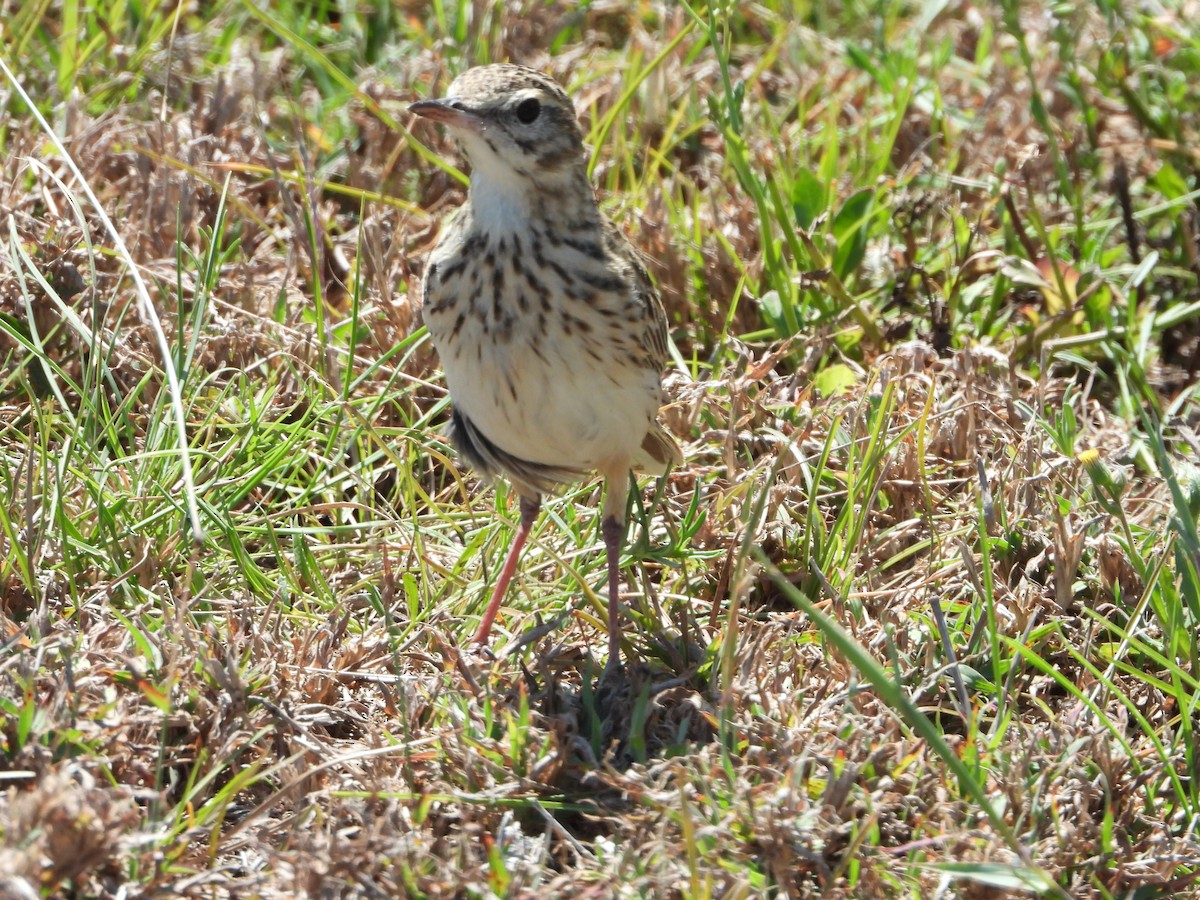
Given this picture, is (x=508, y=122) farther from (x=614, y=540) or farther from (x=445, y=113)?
(x=614, y=540)

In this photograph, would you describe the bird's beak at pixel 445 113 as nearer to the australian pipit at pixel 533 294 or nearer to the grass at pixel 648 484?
the australian pipit at pixel 533 294

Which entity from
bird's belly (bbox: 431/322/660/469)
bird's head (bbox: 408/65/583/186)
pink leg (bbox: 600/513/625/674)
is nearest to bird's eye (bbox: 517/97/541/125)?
bird's head (bbox: 408/65/583/186)

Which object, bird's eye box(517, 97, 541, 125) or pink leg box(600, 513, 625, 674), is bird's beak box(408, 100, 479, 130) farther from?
pink leg box(600, 513, 625, 674)

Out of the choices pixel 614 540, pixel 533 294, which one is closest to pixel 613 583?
pixel 614 540

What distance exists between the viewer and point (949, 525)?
184 inches

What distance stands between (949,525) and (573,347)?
1.42 metres

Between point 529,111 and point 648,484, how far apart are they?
149 centimetres

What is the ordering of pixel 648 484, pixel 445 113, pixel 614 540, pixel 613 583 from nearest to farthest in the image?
1. pixel 445 113
2. pixel 613 583
3. pixel 614 540
4. pixel 648 484

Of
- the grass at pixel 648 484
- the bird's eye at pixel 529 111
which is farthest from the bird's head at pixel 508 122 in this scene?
the grass at pixel 648 484

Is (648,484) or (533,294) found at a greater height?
(533,294)

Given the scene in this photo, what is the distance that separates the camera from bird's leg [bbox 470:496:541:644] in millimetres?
4305

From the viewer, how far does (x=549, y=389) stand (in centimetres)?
399

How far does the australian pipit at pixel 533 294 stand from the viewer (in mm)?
3973

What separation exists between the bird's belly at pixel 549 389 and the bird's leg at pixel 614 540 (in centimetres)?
19
